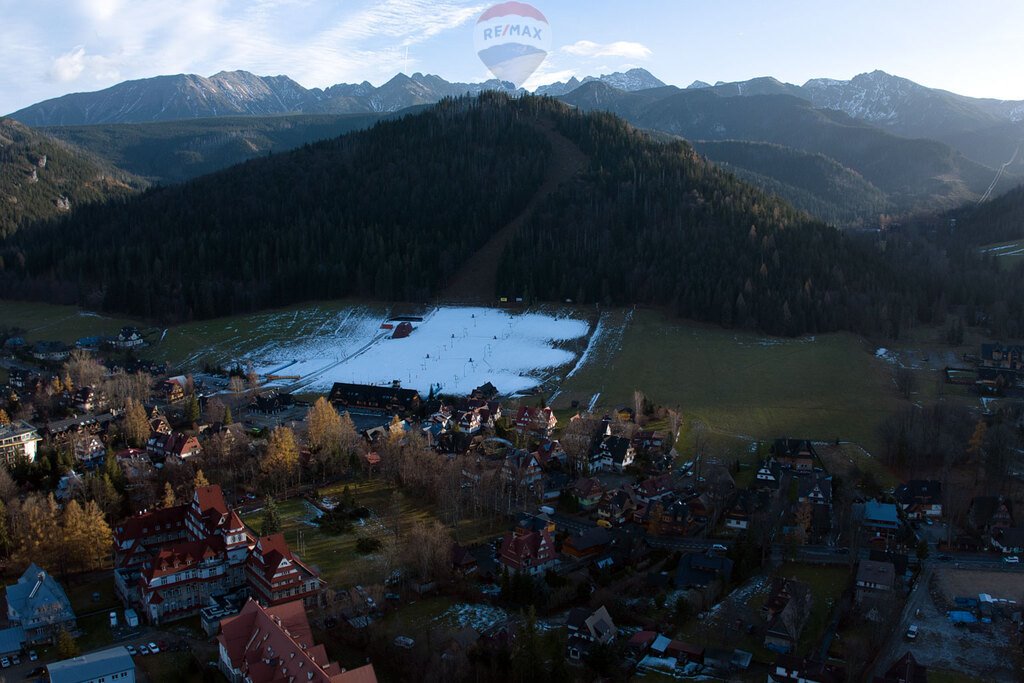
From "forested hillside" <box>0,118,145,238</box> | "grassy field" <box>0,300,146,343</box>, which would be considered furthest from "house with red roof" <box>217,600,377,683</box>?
"forested hillside" <box>0,118,145,238</box>

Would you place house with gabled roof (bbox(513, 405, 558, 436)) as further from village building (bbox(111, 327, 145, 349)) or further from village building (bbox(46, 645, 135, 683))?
village building (bbox(111, 327, 145, 349))

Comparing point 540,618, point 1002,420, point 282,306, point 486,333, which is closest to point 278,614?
point 540,618

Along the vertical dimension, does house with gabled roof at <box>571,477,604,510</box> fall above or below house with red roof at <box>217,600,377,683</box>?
below

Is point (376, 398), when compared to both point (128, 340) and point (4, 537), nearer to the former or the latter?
point (4, 537)

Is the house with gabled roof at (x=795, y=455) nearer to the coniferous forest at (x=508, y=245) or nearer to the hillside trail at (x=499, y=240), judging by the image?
the coniferous forest at (x=508, y=245)

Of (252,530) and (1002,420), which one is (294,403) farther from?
(1002,420)

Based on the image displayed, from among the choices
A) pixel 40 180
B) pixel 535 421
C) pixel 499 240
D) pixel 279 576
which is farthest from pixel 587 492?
pixel 40 180
